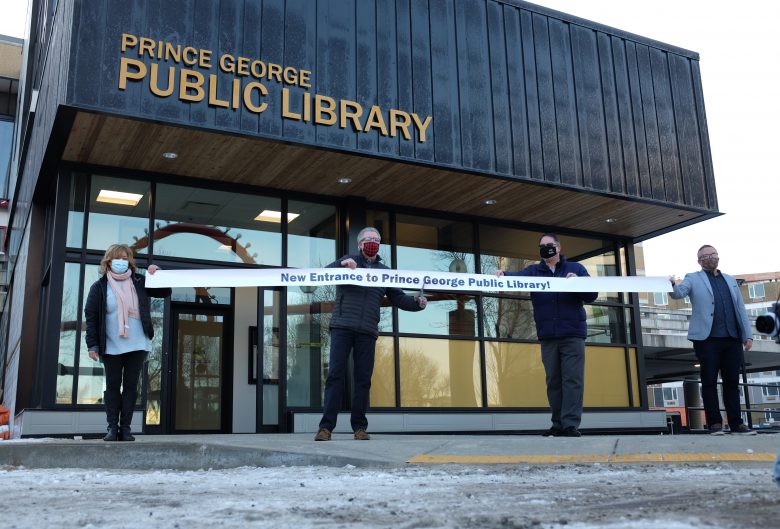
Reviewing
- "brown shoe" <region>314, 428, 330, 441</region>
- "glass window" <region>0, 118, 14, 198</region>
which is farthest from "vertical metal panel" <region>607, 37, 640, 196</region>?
"glass window" <region>0, 118, 14, 198</region>

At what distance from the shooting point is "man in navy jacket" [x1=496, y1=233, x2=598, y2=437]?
21.6 feet

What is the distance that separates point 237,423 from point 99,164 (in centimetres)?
470

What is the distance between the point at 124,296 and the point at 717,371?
17.8 feet

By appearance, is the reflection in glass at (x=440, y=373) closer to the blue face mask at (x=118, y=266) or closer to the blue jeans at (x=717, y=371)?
the blue jeans at (x=717, y=371)

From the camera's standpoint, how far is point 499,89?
9953 mm

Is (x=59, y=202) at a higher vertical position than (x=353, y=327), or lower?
higher

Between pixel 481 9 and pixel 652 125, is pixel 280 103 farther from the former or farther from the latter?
pixel 652 125

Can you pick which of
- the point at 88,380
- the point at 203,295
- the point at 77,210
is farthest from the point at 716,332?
the point at 203,295

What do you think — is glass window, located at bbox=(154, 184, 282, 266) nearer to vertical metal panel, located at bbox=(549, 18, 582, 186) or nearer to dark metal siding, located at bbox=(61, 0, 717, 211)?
dark metal siding, located at bbox=(61, 0, 717, 211)

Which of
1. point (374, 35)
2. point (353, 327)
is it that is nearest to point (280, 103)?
point (374, 35)

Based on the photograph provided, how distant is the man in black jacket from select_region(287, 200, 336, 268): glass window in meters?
3.09

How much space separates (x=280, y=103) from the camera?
841 centimetres

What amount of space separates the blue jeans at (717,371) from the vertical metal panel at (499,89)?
3528 mm

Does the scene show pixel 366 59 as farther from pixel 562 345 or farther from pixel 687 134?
pixel 687 134
